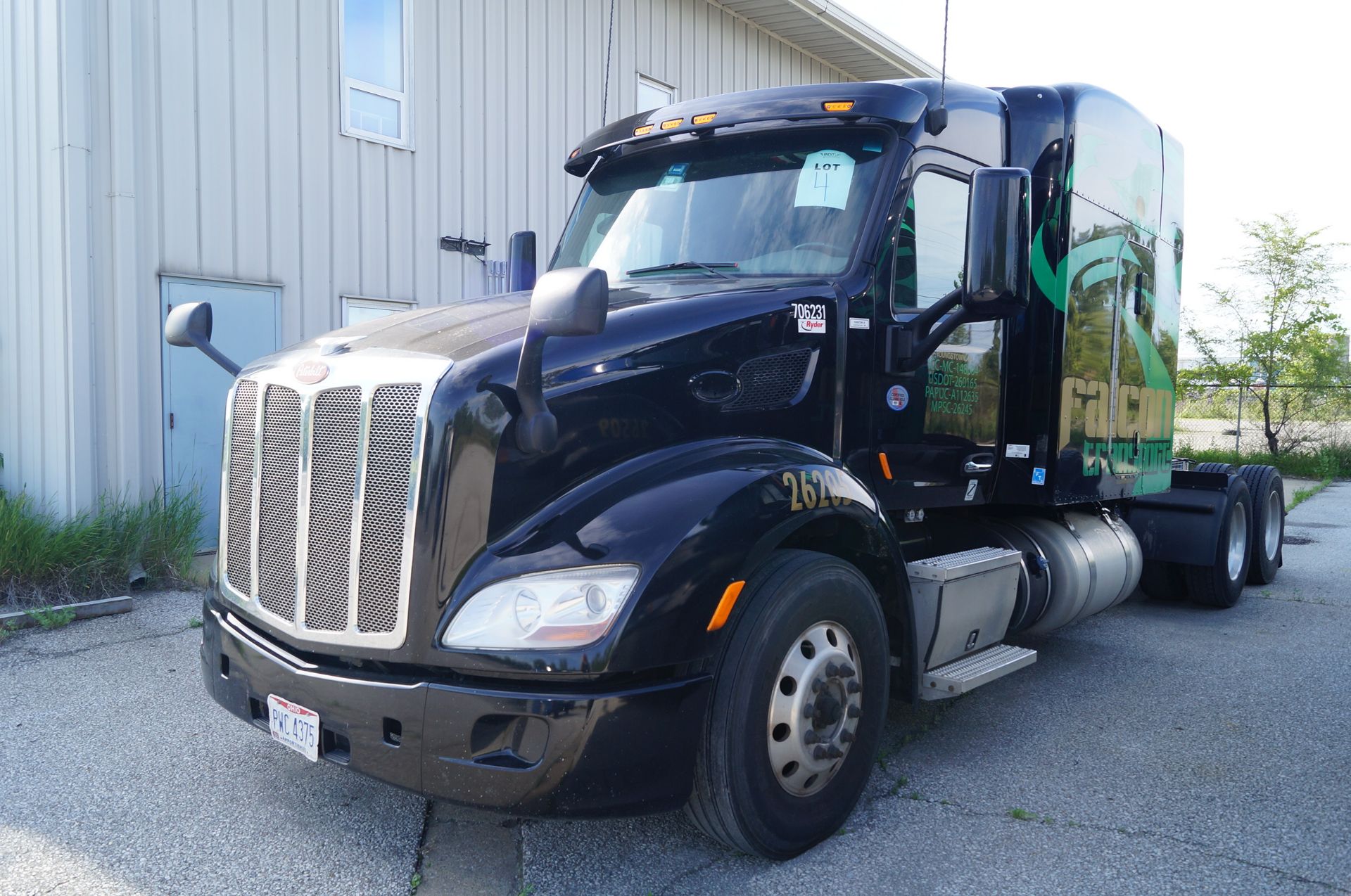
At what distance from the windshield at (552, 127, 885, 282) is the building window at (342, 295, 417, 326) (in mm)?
5137

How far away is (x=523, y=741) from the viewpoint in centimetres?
282

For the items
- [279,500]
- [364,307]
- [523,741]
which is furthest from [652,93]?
[523,741]

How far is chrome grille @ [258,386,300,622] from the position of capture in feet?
10.7

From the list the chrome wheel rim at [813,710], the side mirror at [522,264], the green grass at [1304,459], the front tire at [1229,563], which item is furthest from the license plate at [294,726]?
the green grass at [1304,459]

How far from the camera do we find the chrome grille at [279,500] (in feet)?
10.7

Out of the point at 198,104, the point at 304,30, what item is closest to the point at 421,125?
the point at 304,30

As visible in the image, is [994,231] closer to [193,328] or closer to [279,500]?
[279,500]

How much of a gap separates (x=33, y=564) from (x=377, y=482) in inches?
184

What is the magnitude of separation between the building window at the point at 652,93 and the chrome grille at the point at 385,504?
31.9 ft

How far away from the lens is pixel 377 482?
300cm

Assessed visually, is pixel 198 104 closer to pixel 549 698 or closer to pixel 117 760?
pixel 117 760

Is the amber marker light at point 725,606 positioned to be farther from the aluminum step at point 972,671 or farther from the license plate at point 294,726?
the aluminum step at point 972,671

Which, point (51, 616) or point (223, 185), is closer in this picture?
point (51, 616)

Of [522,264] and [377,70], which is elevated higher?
[377,70]
